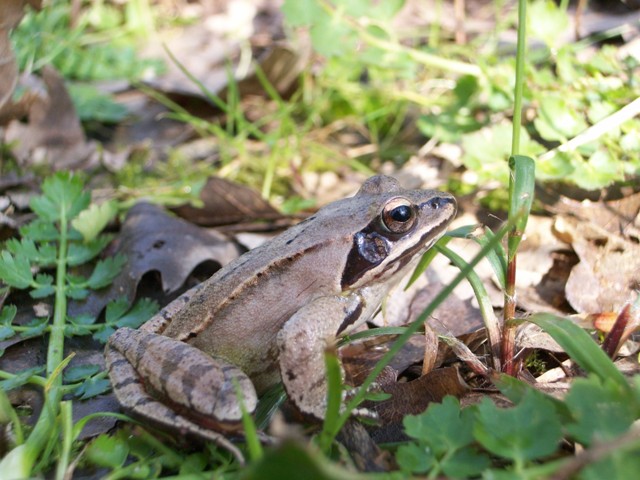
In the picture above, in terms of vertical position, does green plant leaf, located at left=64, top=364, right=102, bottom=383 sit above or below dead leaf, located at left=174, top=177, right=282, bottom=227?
below

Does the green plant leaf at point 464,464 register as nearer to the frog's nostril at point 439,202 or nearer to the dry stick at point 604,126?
the frog's nostril at point 439,202

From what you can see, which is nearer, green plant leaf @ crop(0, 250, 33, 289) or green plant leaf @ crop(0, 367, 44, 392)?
green plant leaf @ crop(0, 367, 44, 392)

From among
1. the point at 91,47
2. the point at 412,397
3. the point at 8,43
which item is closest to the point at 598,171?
the point at 412,397

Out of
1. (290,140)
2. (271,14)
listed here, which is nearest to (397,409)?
(290,140)

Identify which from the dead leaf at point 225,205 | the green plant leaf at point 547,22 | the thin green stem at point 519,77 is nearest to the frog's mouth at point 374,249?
the thin green stem at point 519,77

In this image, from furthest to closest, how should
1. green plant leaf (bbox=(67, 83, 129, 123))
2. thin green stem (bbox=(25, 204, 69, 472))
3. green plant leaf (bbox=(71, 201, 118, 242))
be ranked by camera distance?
green plant leaf (bbox=(67, 83, 129, 123))
green plant leaf (bbox=(71, 201, 118, 242))
thin green stem (bbox=(25, 204, 69, 472))

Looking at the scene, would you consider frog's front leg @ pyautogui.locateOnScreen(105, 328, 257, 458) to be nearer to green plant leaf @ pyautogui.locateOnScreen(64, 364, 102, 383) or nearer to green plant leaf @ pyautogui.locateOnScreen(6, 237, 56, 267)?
green plant leaf @ pyautogui.locateOnScreen(64, 364, 102, 383)

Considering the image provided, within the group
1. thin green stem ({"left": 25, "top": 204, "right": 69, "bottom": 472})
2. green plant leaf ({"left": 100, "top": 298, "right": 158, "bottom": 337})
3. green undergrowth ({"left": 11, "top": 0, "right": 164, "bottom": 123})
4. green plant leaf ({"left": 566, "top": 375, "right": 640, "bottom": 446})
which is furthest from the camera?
green undergrowth ({"left": 11, "top": 0, "right": 164, "bottom": 123})

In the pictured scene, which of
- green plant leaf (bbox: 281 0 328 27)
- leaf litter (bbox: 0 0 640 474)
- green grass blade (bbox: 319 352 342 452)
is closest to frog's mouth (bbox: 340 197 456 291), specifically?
leaf litter (bbox: 0 0 640 474)
